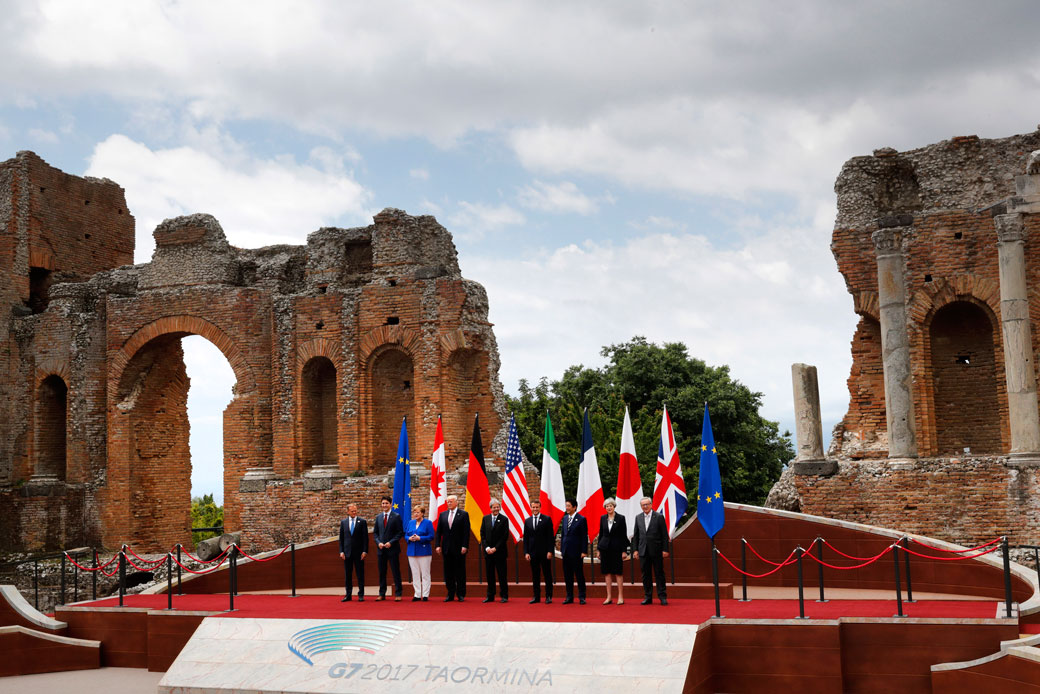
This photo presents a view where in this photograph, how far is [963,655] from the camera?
435 inches

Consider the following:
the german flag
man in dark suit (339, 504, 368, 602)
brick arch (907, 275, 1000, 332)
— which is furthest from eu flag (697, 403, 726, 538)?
brick arch (907, 275, 1000, 332)

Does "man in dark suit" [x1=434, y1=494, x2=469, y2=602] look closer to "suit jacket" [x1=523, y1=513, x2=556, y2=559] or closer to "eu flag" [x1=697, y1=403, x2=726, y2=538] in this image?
"suit jacket" [x1=523, y1=513, x2=556, y2=559]

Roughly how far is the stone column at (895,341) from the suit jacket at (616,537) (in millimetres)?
8380

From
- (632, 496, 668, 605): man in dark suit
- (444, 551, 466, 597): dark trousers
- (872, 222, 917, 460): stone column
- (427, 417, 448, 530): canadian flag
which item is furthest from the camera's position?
(872, 222, 917, 460): stone column

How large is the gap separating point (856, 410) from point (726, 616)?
10.4 meters

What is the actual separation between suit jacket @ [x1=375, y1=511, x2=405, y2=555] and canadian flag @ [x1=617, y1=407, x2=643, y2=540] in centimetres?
347

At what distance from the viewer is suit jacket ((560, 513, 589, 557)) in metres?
14.1

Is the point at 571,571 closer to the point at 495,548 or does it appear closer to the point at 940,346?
the point at 495,548

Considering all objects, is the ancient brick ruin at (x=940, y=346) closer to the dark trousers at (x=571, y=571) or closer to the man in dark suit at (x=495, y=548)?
the dark trousers at (x=571, y=571)

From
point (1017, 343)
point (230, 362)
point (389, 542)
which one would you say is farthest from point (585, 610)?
point (230, 362)

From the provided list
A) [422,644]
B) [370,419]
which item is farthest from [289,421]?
[422,644]

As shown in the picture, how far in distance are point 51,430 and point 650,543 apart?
64.1 feet

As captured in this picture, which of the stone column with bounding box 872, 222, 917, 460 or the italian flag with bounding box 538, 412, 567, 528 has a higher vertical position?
the stone column with bounding box 872, 222, 917, 460

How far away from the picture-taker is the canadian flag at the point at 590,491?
1439 centimetres
